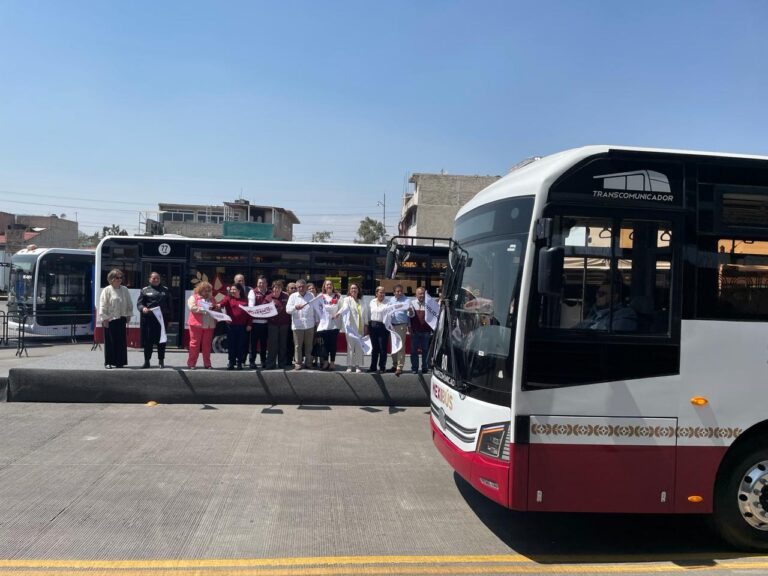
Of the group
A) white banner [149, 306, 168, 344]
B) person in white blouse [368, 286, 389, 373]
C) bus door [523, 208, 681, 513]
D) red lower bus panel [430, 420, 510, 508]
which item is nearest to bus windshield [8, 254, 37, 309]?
white banner [149, 306, 168, 344]

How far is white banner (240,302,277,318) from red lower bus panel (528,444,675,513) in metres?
7.32

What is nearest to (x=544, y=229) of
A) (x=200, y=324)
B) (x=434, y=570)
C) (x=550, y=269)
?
(x=550, y=269)

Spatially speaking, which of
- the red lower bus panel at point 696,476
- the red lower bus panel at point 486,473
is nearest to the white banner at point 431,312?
the red lower bus panel at point 486,473

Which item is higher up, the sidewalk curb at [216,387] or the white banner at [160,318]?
the white banner at [160,318]

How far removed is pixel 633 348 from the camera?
489cm

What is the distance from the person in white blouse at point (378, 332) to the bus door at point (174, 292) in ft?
21.0

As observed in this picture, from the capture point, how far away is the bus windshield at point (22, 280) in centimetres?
2079

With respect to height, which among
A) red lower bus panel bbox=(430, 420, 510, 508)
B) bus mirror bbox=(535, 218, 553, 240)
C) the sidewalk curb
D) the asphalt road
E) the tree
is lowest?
the asphalt road

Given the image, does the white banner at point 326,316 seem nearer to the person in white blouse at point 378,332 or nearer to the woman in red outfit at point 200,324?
the person in white blouse at point 378,332

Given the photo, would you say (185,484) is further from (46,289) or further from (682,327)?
(46,289)

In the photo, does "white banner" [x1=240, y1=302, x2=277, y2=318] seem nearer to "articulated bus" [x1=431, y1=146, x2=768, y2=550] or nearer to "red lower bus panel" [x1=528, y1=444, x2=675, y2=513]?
"articulated bus" [x1=431, y1=146, x2=768, y2=550]

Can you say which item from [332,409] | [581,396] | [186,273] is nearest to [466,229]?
[581,396]

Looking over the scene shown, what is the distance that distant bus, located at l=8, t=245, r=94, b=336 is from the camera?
20.8 meters

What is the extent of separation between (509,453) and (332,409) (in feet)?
19.4
